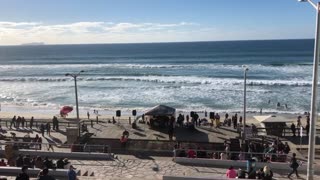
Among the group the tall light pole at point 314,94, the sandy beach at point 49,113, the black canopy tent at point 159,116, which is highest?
the tall light pole at point 314,94

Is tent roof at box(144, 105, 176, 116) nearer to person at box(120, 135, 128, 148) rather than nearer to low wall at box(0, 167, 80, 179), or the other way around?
person at box(120, 135, 128, 148)

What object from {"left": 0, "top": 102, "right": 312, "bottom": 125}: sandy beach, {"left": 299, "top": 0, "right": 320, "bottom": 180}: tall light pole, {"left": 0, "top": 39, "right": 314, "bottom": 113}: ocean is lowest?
{"left": 0, "top": 102, "right": 312, "bottom": 125}: sandy beach

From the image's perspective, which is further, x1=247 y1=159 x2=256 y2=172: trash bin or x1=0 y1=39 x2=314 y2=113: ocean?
x1=0 y1=39 x2=314 y2=113: ocean

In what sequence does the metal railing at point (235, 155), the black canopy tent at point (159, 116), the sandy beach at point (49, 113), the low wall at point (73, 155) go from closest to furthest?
1. the metal railing at point (235, 155)
2. the low wall at point (73, 155)
3. the black canopy tent at point (159, 116)
4. the sandy beach at point (49, 113)

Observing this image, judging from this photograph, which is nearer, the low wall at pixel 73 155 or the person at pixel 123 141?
the low wall at pixel 73 155

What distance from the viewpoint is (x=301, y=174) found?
53.3 ft

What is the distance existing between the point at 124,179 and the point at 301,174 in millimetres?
6898

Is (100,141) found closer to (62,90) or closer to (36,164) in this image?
(36,164)

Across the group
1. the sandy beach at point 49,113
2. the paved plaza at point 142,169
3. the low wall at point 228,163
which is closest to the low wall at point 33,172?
the paved plaza at point 142,169

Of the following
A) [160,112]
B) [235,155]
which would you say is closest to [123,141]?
[160,112]

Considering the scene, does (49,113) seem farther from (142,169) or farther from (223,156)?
(223,156)

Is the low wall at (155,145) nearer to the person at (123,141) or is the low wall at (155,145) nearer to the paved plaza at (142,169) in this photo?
the person at (123,141)

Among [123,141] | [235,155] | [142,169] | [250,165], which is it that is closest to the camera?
[250,165]

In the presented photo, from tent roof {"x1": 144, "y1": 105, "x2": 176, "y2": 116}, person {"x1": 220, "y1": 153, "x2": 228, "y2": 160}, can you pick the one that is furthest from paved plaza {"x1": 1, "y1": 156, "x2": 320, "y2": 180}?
tent roof {"x1": 144, "y1": 105, "x2": 176, "y2": 116}
